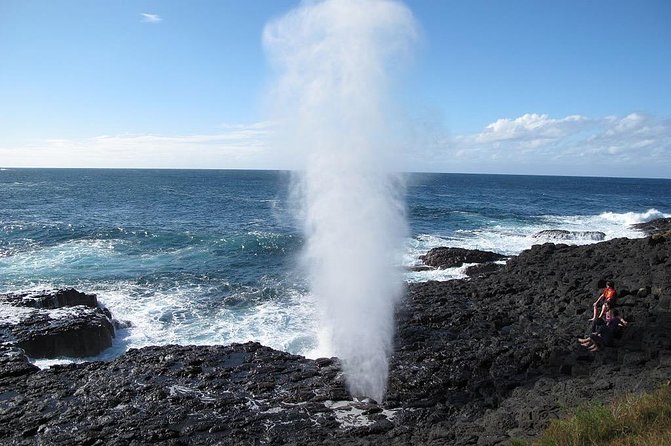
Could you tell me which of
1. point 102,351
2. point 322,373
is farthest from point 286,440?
point 102,351

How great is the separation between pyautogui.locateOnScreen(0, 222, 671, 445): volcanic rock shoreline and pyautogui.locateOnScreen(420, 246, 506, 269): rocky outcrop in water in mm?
11605

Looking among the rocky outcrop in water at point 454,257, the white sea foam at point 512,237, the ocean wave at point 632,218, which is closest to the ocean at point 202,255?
the white sea foam at point 512,237

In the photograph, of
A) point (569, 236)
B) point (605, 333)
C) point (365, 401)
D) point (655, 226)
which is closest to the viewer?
point (365, 401)

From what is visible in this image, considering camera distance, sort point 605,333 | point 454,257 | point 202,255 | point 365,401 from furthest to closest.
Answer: point 202,255, point 454,257, point 605,333, point 365,401

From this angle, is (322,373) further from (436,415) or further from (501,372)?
(501,372)

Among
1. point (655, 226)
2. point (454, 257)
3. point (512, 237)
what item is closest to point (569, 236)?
point (512, 237)

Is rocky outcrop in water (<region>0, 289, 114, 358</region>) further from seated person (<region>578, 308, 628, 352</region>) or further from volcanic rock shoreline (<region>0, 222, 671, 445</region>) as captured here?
seated person (<region>578, 308, 628, 352</region>)

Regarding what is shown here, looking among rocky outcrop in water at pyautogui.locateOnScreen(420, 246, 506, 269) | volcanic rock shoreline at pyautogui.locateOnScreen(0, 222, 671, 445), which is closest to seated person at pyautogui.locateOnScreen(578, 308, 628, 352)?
volcanic rock shoreline at pyautogui.locateOnScreen(0, 222, 671, 445)

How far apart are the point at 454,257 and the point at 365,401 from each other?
1975 centimetres

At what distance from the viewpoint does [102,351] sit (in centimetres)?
1714

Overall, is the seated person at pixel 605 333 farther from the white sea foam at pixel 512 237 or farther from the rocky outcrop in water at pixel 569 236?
the rocky outcrop in water at pixel 569 236

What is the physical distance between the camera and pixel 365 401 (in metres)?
12.1

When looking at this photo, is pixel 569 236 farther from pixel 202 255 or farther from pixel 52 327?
pixel 52 327

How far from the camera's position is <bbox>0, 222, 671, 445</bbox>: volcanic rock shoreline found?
10547mm
